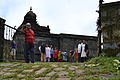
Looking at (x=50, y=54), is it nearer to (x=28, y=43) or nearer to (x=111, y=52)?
(x=28, y=43)

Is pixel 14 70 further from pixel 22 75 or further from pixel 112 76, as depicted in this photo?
pixel 112 76

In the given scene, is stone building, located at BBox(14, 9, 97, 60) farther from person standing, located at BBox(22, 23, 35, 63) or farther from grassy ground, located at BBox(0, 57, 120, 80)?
grassy ground, located at BBox(0, 57, 120, 80)

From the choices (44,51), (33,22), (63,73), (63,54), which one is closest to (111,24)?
(63,73)

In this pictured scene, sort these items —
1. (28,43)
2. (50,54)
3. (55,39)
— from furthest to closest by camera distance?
(55,39) → (50,54) → (28,43)

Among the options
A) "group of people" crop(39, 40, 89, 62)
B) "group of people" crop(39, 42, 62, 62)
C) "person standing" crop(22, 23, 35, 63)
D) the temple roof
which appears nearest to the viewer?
"person standing" crop(22, 23, 35, 63)

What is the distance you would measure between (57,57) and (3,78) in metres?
11.5

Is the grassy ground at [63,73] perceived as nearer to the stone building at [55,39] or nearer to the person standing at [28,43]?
the person standing at [28,43]

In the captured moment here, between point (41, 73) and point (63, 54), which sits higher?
point (63, 54)

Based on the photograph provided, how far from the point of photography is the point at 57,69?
702 cm

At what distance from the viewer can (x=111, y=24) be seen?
28.0ft

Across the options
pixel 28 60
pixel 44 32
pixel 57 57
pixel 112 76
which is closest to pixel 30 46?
pixel 28 60

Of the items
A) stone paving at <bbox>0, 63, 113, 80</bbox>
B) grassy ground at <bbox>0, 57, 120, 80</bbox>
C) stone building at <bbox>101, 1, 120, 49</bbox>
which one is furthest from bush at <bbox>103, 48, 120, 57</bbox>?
stone paving at <bbox>0, 63, 113, 80</bbox>

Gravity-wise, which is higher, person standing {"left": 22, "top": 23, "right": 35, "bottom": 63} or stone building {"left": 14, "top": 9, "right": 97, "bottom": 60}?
stone building {"left": 14, "top": 9, "right": 97, "bottom": 60}

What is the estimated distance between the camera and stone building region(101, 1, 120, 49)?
8336 mm
